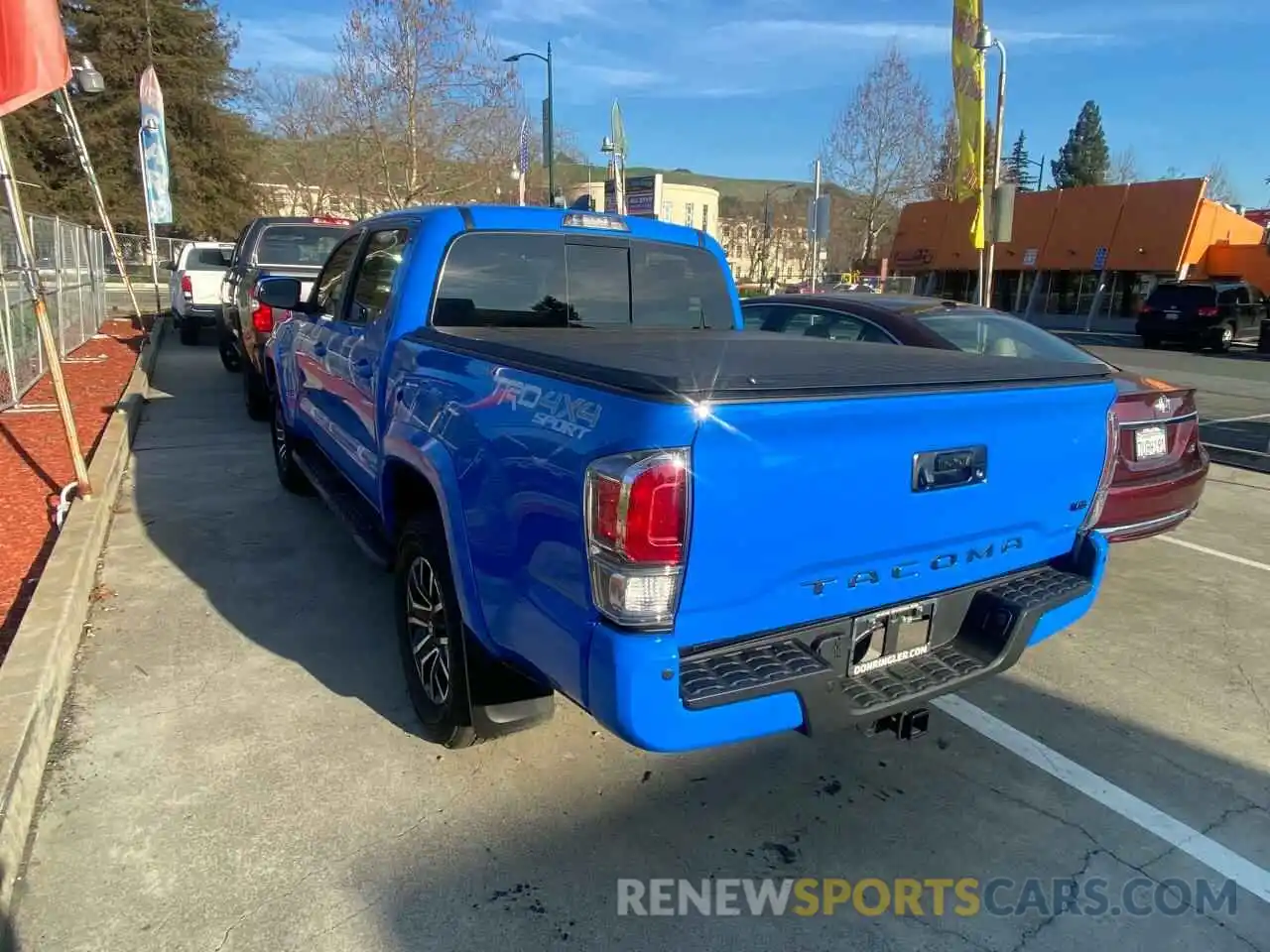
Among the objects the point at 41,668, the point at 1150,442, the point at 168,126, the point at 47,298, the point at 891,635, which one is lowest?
the point at 41,668

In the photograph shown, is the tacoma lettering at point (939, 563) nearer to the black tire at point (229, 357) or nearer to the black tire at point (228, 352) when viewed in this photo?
the black tire at point (228, 352)

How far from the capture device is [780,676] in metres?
2.31

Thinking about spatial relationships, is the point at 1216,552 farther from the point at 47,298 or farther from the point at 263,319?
the point at 47,298

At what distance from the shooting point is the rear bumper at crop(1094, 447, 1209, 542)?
477 centimetres

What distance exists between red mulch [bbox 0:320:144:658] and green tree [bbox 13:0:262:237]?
31347mm

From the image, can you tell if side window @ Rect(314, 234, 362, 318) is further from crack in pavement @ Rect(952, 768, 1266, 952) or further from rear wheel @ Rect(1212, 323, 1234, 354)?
rear wheel @ Rect(1212, 323, 1234, 354)

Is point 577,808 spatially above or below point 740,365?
below

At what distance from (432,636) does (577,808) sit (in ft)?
2.81

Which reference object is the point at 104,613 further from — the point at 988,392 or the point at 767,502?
the point at 988,392

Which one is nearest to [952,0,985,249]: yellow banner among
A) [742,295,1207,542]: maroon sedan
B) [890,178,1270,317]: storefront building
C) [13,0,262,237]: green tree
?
[742,295,1207,542]: maroon sedan

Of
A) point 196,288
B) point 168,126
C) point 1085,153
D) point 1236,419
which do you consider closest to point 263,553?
point 196,288

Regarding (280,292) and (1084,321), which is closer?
(280,292)

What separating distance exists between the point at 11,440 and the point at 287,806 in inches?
244

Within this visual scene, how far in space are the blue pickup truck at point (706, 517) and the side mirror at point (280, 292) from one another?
147 centimetres
